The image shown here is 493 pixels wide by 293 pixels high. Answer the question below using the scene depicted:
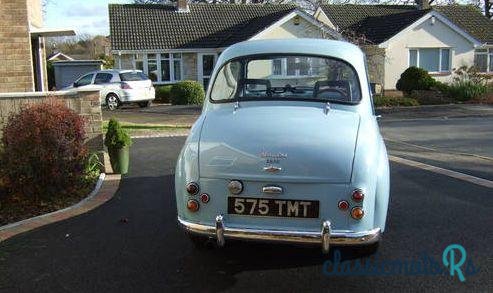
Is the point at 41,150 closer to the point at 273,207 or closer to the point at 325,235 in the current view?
the point at 273,207

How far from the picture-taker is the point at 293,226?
4.42m

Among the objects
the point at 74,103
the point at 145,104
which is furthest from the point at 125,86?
the point at 74,103

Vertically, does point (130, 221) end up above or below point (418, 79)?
below

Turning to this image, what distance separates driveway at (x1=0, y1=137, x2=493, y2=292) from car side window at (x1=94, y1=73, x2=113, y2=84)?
56.4 ft

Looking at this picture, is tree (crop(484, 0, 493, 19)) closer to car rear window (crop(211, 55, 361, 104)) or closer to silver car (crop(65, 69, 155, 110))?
silver car (crop(65, 69, 155, 110))

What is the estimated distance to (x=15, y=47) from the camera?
1382 cm

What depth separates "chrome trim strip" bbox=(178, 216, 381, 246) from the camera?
433cm

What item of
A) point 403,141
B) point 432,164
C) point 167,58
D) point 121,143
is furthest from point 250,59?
point 167,58

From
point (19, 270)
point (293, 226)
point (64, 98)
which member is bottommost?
point (19, 270)

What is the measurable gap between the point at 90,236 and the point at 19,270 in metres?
1.01

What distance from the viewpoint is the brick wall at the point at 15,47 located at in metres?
13.7

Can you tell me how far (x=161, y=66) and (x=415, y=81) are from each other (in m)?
14.3

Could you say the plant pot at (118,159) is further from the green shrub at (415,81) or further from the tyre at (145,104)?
the green shrub at (415,81)

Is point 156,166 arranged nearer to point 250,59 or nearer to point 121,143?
point 121,143
